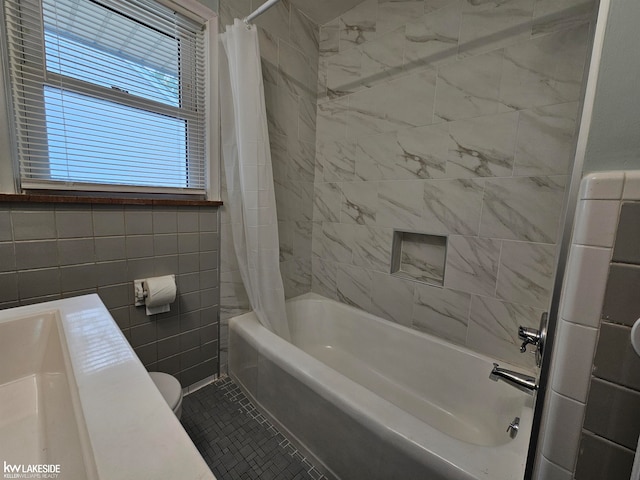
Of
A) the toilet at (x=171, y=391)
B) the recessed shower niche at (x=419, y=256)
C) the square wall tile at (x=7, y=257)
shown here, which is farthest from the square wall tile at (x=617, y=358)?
the square wall tile at (x=7, y=257)

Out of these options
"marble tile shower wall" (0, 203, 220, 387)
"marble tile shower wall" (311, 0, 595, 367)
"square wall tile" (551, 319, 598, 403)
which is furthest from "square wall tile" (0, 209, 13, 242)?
"square wall tile" (551, 319, 598, 403)

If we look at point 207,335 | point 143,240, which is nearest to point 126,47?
point 143,240

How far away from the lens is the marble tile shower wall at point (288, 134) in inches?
62.9

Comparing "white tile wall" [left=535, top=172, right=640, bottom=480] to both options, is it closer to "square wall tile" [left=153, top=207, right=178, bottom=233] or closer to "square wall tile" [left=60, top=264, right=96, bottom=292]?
"square wall tile" [left=153, top=207, right=178, bottom=233]

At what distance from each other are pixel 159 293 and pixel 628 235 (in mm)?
1571

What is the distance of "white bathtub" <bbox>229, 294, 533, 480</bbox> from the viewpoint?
0.80 m

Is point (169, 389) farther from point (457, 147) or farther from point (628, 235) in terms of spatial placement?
point (457, 147)

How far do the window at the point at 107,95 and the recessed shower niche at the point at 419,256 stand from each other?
4.15ft

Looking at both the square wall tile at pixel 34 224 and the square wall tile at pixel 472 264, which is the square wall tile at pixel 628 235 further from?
the square wall tile at pixel 34 224

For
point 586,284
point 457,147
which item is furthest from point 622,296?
point 457,147

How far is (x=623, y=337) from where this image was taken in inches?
17.3

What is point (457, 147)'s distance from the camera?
1368 millimetres

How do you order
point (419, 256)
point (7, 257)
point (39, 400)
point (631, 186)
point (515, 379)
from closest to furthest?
point (631, 186) → point (39, 400) → point (515, 379) → point (7, 257) → point (419, 256)

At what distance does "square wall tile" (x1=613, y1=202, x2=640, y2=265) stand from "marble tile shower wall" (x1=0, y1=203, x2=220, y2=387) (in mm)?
1541
